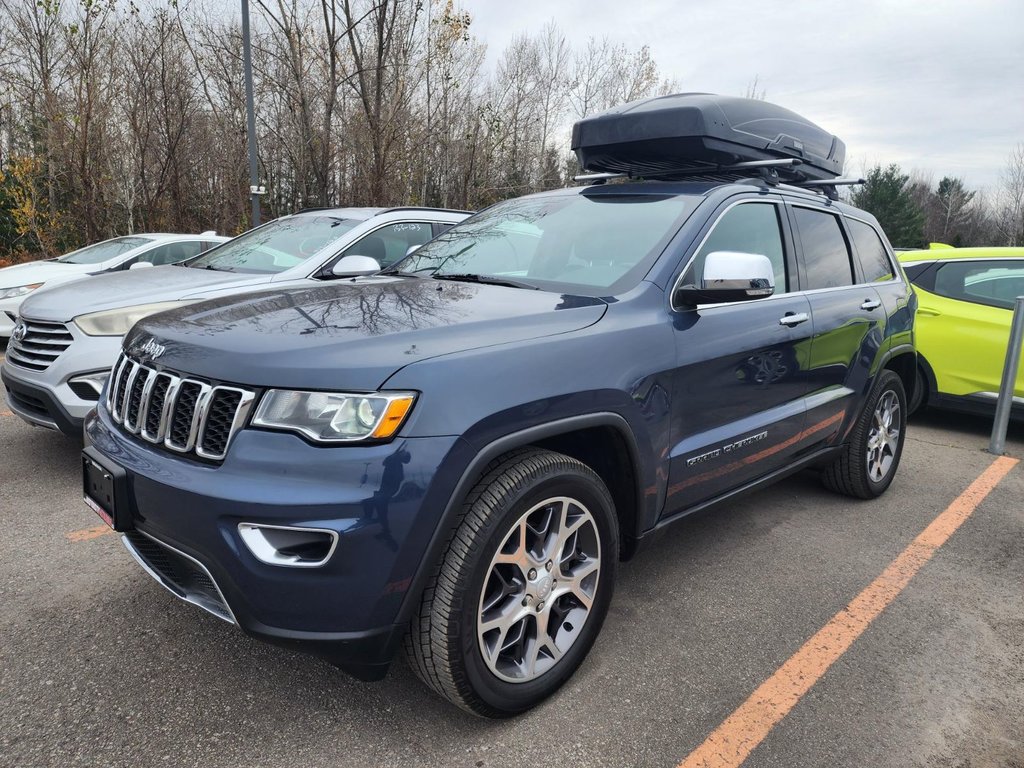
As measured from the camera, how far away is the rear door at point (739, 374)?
2699mm

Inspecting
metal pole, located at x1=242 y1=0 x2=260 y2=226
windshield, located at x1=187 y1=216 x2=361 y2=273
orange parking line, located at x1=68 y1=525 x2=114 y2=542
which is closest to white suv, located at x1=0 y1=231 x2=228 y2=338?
windshield, located at x1=187 y1=216 x2=361 y2=273

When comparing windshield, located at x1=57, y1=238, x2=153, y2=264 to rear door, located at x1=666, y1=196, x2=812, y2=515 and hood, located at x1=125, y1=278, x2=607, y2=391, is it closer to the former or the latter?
hood, located at x1=125, y1=278, x2=607, y2=391

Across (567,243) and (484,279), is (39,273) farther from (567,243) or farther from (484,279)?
(567,243)

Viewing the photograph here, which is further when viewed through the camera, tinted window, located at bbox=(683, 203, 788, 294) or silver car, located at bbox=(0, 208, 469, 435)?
silver car, located at bbox=(0, 208, 469, 435)

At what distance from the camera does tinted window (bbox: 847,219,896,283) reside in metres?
4.16

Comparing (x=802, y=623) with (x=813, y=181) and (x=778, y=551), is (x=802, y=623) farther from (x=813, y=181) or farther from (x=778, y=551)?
(x=813, y=181)

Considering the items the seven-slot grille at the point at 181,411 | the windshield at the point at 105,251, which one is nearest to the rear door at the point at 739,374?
the seven-slot grille at the point at 181,411

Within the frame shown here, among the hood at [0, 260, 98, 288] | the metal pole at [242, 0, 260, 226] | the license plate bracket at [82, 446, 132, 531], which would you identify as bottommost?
the license plate bracket at [82, 446, 132, 531]

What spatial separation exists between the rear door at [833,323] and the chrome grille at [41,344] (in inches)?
154

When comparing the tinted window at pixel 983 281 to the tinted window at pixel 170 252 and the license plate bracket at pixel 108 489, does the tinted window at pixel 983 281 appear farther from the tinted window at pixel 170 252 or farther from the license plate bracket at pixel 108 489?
the tinted window at pixel 170 252

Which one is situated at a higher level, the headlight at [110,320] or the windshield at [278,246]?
the windshield at [278,246]

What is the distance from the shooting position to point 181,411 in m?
2.06

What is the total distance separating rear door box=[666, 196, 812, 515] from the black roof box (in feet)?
1.32

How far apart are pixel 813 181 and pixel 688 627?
8.91 feet
